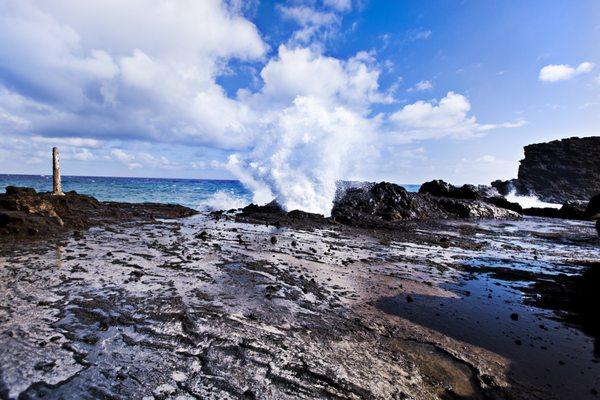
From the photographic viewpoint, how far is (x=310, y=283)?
28.0 ft

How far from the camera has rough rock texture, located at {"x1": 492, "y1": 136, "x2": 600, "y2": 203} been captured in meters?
65.2

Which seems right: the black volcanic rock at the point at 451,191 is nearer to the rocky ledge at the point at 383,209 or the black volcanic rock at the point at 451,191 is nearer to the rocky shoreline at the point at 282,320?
the rocky ledge at the point at 383,209

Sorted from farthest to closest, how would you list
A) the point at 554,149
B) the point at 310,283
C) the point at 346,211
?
the point at 554,149, the point at 346,211, the point at 310,283

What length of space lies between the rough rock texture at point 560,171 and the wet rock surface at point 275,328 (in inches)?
2667

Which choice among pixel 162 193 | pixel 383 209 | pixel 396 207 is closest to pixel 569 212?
pixel 396 207

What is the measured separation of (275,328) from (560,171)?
8734cm

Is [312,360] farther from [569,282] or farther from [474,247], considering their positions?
[474,247]

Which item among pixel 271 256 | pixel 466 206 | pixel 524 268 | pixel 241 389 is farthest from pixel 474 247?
pixel 466 206

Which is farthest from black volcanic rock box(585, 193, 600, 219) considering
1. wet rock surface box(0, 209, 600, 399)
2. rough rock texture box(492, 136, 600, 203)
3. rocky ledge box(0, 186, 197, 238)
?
rocky ledge box(0, 186, 197, 238)

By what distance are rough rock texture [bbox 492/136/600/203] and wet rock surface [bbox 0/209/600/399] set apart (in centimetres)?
6774

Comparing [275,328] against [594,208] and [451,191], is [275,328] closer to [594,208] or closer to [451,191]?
[451,191]

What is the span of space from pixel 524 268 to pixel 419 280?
4.94 metres

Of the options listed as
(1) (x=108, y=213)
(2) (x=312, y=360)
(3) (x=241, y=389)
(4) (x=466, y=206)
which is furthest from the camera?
(4) (x=466, y=206)

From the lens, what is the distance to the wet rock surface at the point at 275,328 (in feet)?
13.6
